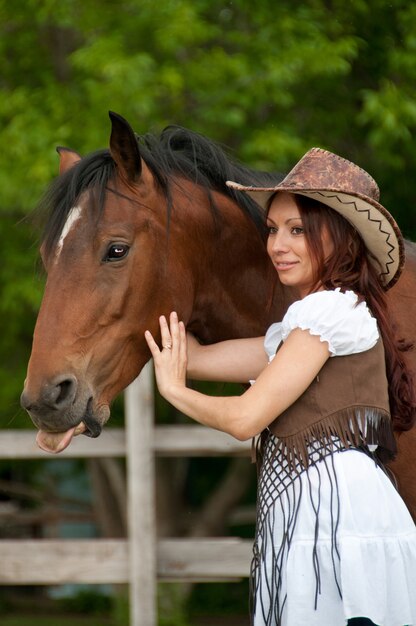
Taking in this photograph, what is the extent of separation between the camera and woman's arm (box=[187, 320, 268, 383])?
2.74 meters

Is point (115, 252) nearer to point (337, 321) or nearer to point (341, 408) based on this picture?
→ point (337, 321)

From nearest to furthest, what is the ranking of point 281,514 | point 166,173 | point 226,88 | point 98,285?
point 281,514 < point 98,285 < point 166,173 < point 226,88

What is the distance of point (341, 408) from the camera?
2279 millimetres

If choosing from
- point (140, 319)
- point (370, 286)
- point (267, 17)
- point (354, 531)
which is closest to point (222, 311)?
point (140, 319)

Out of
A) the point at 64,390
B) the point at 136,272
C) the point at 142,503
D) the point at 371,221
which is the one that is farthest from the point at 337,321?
the point at 142,503

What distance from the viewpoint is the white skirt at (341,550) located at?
2225mm

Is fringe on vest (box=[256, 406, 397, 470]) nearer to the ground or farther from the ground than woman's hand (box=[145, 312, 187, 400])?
nearer to the ground

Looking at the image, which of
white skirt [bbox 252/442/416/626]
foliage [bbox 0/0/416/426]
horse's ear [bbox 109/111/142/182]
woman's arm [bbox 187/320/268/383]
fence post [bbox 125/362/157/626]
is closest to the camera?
white skirt [bbox 252/442/416/626]

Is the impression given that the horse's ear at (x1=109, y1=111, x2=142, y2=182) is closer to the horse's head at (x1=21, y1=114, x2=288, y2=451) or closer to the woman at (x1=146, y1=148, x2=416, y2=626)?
the horse's head at (x1=21, y1=114, x2=288, y2=451)

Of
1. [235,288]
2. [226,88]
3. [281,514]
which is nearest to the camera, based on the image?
[281,514]

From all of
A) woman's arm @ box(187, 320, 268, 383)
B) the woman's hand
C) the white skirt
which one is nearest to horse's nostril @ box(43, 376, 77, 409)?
the woman's hand

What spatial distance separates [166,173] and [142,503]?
2.89 meters

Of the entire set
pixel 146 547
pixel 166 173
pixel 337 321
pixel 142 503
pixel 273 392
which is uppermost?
pixel 166 173

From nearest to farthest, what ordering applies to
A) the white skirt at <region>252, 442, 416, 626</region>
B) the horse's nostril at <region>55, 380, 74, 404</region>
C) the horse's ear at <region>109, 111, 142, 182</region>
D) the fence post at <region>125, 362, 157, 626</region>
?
the white skirt at <region>252, 442, 416, 626</region> → the horse's nostril at <region>55, 380, 74, 404</region> → the horse's ear at <region>109, 111, 142, 182</region> → the fence post at <region>125, 362, 157, 626</region>
